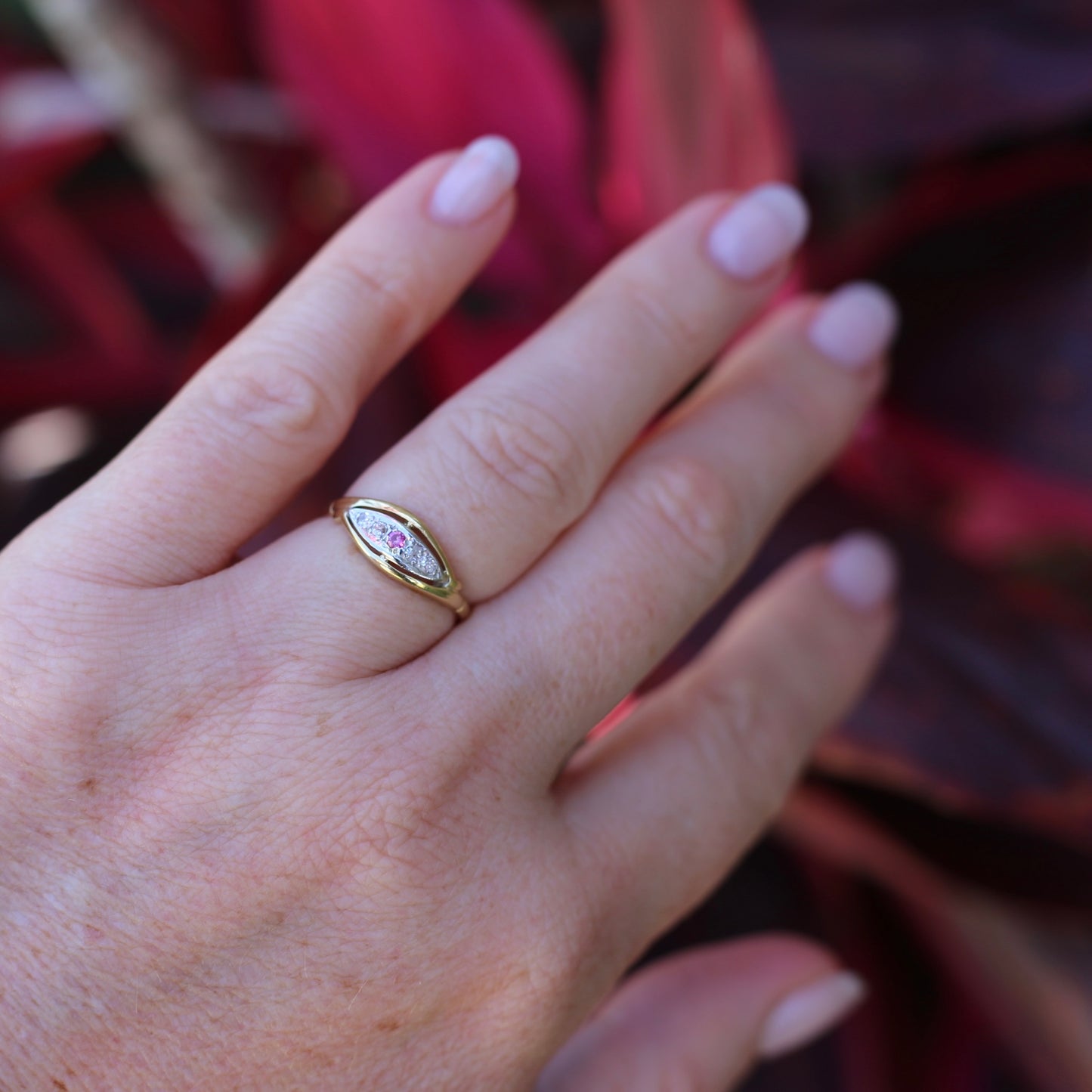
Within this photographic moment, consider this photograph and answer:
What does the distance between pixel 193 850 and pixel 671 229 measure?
42 centimetres

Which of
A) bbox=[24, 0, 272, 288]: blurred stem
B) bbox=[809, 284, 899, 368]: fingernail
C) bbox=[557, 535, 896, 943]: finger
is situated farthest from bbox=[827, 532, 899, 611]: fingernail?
bbox=[24, 0, 272, 288]: blurred stem

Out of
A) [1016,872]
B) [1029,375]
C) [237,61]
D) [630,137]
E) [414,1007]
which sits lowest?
[1016,872]

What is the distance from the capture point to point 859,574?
65 centimetres

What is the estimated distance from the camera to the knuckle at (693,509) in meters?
0.54

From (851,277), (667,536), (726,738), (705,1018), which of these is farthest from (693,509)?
(851,277)

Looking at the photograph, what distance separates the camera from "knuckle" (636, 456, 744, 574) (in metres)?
0.54

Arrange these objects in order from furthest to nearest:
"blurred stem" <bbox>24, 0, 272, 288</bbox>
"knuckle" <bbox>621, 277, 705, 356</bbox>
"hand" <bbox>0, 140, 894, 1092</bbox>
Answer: "blurred stem" <bbox>24, 0, 272, 288</bbox>, "knuckle" <bbox>621, 277, 705, 356</bbox>, "hand" <bbox>0, 140, 894, 1092</bbox>

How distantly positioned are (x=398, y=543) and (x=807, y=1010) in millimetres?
377

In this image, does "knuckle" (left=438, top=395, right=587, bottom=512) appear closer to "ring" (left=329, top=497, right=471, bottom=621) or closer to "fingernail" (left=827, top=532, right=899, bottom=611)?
"ring" (left=329, top=497, right=471, bottom=621)

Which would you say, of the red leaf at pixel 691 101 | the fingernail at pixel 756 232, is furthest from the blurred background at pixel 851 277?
the fingernail at pixel 756 232

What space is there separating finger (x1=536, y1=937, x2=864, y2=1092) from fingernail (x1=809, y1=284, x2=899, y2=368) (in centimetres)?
37

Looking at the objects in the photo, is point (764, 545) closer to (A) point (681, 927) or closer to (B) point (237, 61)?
(A) point (681, 927)

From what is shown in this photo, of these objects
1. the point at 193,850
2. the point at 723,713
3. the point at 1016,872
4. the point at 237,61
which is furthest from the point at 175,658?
the point at 237,61

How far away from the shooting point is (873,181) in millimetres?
1047
